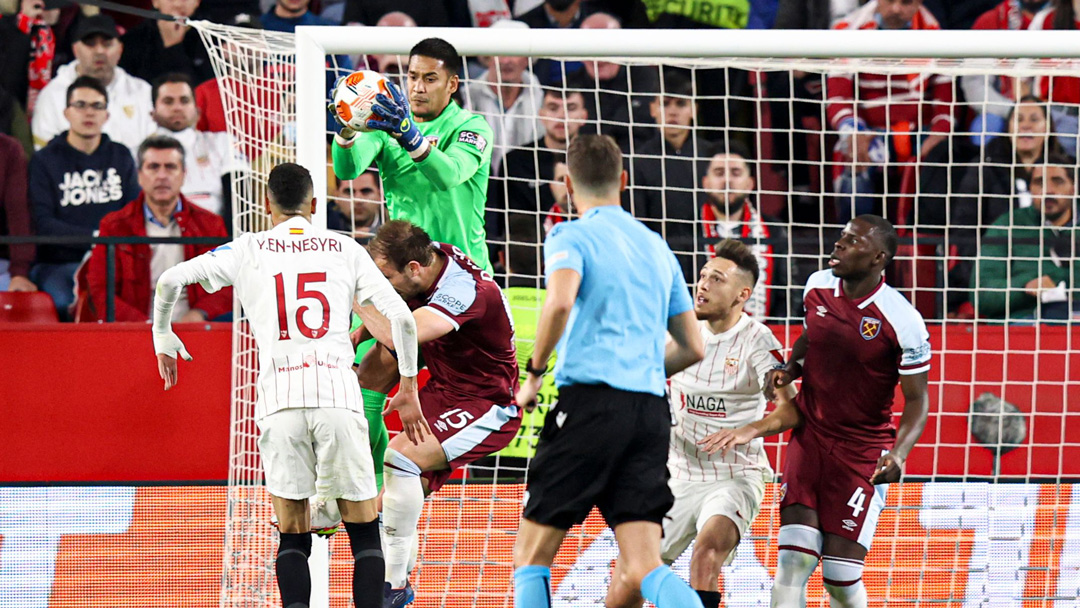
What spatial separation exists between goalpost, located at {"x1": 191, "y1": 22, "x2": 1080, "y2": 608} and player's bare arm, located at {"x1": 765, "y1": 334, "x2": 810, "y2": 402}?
1.08 meters

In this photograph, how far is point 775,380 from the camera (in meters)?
5.67

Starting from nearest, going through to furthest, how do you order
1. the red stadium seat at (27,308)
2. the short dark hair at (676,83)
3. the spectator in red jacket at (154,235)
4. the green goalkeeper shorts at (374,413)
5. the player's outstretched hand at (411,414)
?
the player's outstretched hand at (411,414) → the green goalkeeper shorts at (374,413) → the red stadium seat at (27,308) → the spectator in red jacket at (154,235) → the short dark hair at (676,83)

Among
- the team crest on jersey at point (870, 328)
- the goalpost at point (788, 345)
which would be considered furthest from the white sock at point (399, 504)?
the team crest on jersey at point (870, 328)

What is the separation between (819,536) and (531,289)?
259cm

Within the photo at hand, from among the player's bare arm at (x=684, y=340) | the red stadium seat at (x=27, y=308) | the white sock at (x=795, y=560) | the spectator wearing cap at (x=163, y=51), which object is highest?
the spectator wearing cap at (x=163, y=51)

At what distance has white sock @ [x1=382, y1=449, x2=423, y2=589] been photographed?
552 cm

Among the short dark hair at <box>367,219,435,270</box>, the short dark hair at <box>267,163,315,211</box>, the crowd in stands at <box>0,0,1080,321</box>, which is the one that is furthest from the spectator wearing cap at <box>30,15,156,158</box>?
the short dark hair at <box>267,163,315,211</box>

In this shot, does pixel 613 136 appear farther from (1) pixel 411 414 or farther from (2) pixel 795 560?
(1) pixel 411 414

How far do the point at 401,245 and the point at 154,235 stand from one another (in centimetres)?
385

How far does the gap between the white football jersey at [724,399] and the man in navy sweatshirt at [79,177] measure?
15.1 feet

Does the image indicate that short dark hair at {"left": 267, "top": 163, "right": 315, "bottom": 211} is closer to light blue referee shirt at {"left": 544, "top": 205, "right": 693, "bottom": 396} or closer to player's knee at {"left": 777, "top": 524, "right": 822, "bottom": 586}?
light blue referee shirt at {"left": 544, "top": 205, "right": 693, "bottom": 396}

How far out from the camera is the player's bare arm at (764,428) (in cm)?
555

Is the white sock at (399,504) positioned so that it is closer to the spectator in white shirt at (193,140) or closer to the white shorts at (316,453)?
the white shorts at (316,453)

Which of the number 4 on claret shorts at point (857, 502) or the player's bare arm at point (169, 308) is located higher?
the player's bare arm at point (169, 308)
